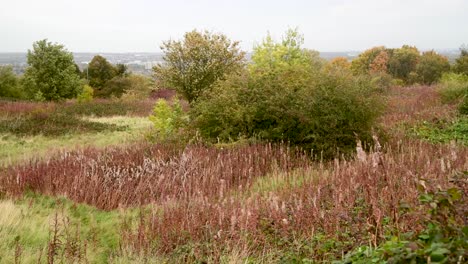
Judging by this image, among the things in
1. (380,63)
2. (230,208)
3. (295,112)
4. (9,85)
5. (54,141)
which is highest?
(380,63)

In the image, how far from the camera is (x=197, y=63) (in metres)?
18.0

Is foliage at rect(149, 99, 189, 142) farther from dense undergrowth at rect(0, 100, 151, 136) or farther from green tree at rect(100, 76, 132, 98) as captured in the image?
green tree at rect(100, 76, 132, 98)

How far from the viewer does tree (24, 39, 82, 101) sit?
28.9m

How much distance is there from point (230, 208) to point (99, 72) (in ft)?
159

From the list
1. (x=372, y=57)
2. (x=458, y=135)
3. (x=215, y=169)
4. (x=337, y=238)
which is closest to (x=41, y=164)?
(x=215, y=169)

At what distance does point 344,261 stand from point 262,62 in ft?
41.3

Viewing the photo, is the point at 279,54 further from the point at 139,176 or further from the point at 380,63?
the point at 380,63

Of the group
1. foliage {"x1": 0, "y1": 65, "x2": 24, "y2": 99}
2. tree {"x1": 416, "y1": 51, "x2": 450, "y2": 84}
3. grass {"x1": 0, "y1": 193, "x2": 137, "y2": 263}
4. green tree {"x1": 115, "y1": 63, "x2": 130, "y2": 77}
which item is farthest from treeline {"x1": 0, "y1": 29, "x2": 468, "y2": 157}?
green tree {"x1": 115, "y1": 63, "x2": 130, "y2": 77}

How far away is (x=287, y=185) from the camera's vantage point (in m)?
6.34

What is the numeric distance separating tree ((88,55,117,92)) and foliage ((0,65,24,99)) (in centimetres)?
954

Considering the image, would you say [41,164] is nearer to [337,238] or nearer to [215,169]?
[215,169]

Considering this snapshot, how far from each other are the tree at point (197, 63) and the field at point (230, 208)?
320 inches

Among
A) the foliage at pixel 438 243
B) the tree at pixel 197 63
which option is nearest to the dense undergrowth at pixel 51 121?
the tree at pixel 197 63

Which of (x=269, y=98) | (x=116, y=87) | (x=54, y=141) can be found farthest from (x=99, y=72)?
(x=269, y=98)
